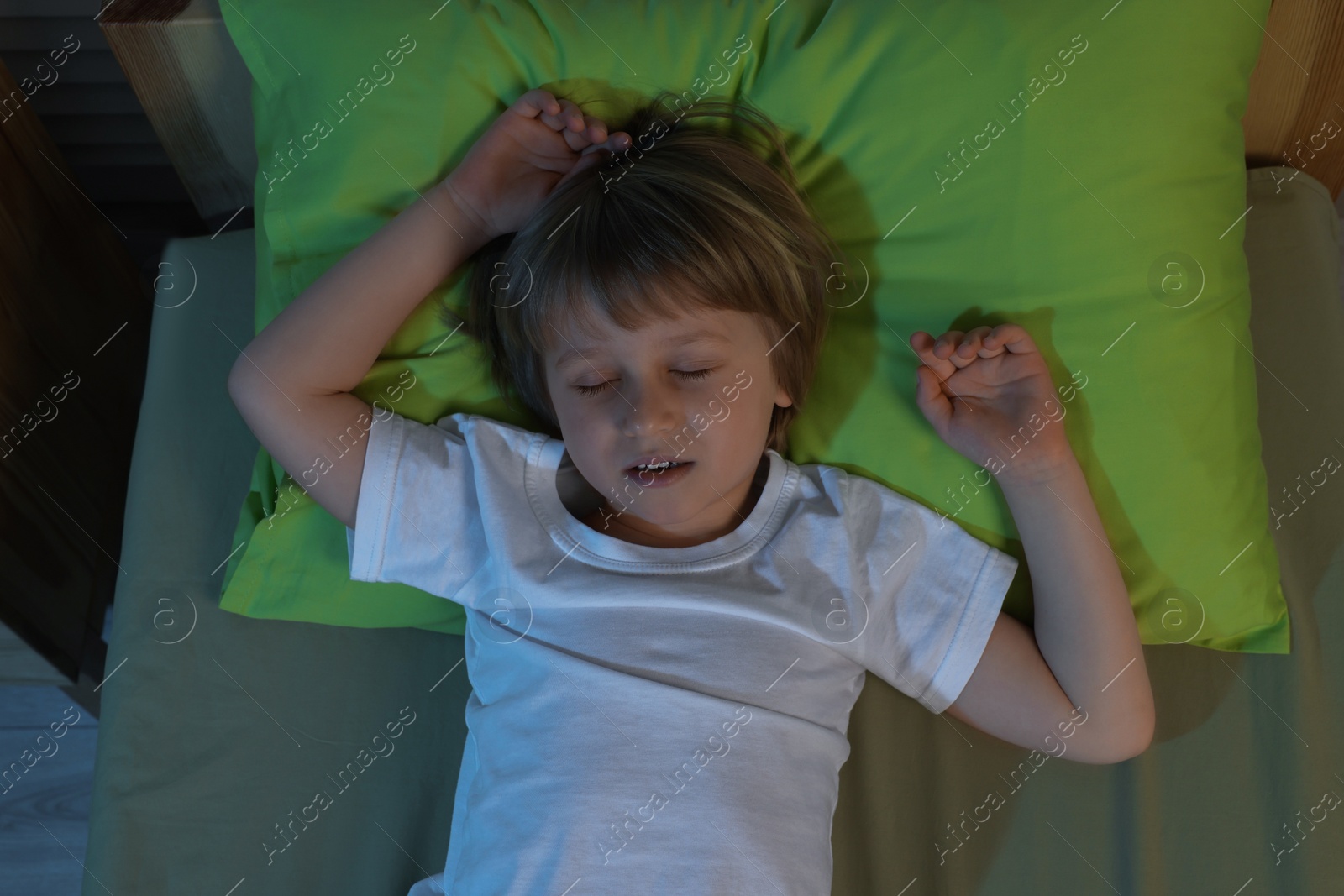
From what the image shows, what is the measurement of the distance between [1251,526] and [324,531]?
1008mm

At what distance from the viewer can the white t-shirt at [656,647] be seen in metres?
0.91

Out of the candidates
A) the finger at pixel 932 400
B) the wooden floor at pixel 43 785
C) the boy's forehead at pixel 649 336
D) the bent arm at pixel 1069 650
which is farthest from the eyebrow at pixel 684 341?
the wooden floor at pixel 43 785

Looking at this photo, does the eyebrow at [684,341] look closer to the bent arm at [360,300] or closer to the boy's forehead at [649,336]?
the boy's forehead at [649,336]

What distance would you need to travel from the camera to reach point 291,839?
1056 mm

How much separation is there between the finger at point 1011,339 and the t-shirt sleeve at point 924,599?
19 centimetres

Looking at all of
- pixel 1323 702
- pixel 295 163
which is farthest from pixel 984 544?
pixel 295 163

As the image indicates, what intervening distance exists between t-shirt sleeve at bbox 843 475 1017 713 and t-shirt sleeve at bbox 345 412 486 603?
1.32ft

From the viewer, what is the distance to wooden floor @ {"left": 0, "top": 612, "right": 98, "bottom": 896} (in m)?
1.43

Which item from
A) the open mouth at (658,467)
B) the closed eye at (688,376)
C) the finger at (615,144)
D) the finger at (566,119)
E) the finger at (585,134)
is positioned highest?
the finger at (566,119)

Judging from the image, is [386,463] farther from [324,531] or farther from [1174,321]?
[1174,321]

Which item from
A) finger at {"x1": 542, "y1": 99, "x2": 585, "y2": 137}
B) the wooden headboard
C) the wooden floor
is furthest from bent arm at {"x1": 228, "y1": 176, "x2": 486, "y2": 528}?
the wooden floor

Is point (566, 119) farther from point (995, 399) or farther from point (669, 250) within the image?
point (995, 399)

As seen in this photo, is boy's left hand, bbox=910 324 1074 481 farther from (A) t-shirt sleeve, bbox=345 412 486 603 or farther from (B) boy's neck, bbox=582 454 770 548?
(A) t-shirt sleeve, bbox=345 412 486 603

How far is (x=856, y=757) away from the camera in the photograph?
1091mm
